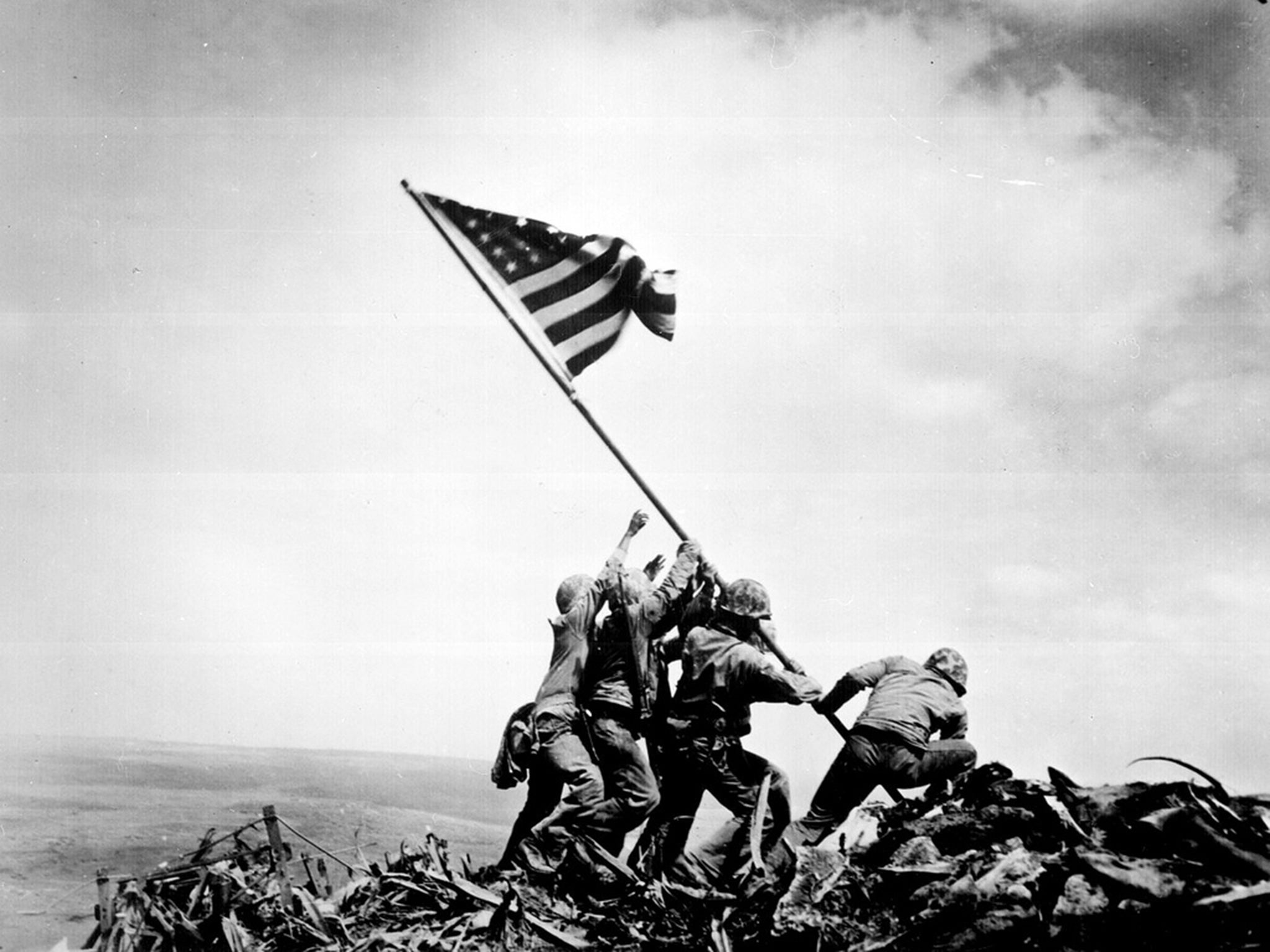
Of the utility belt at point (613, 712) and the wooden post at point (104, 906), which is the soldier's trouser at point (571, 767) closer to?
the utility belt at point (613, 712)

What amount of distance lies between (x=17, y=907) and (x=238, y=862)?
3.33 meters

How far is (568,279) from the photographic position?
8469mm

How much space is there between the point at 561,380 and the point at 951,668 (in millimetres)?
3787

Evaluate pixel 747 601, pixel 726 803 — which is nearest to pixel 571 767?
pixel 726 803

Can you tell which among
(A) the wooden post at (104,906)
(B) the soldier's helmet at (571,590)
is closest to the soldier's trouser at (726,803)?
(B) the soldier's helmet at (571,590)

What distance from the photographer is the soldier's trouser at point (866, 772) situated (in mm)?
7277

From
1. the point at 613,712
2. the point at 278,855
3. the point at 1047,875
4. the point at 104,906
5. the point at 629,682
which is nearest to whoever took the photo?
the point at 1047,875

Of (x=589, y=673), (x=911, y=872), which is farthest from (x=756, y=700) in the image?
(x=911, y=872)

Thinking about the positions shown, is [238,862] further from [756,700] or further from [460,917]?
[756,700]

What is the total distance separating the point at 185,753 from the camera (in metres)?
17.7

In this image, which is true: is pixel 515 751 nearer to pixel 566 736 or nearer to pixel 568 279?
pixel 566 736

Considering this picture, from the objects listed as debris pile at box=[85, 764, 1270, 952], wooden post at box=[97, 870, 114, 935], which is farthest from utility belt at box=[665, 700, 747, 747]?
wooden post at box=[97, 870, 114, 935]

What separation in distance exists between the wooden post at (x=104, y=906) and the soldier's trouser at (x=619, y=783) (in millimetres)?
3298

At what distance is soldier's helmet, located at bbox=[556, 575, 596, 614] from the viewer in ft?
26.5
